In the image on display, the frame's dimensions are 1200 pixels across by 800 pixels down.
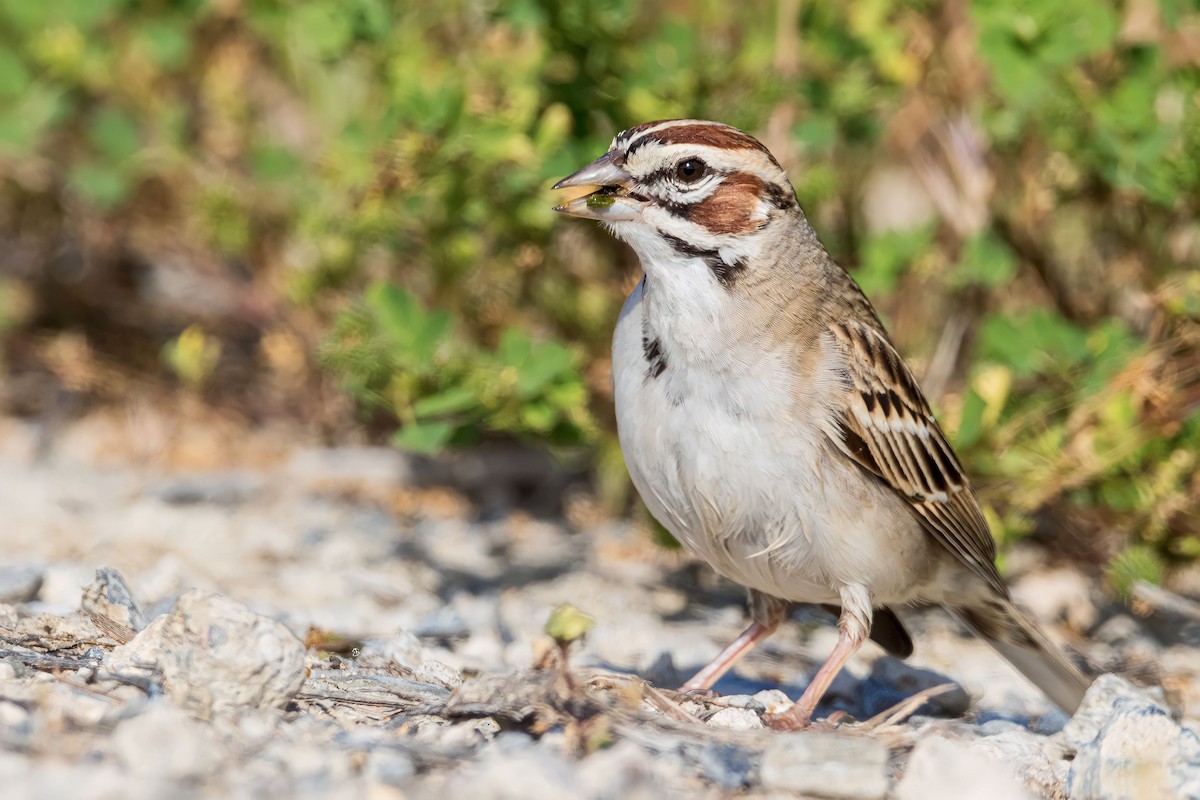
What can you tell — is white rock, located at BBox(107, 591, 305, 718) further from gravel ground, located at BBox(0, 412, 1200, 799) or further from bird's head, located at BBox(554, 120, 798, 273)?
bird's head, located at BBox(554, 120, 798, 273)

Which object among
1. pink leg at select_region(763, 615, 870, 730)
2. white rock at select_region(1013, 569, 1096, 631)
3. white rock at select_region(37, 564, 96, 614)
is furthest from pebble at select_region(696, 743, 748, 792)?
white rock at select_region(1013, 569, 1096, 631)

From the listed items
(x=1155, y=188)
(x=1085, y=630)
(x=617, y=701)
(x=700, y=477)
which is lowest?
(x=1085, y=630)

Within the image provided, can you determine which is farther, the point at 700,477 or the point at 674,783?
the point at 700,477

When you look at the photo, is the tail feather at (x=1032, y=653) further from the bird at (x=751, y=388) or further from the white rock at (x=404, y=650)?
the white rock at (x=404, y=650)

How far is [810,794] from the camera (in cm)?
266

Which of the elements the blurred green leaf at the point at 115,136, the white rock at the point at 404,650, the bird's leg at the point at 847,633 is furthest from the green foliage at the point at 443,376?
the blurred green leaf at the point at 115,136

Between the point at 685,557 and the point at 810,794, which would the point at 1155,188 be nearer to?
the point at 685,557

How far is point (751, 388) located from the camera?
3.34 metres

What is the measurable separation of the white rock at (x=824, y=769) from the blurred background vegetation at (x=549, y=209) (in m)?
1.89

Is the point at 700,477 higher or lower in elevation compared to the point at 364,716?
higher

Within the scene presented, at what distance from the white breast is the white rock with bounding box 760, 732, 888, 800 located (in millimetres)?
767

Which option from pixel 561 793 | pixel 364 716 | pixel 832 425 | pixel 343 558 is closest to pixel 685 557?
pixel 343 558

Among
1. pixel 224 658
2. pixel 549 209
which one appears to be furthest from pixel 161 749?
pixel 549 209

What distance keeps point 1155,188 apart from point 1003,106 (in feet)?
2.35
